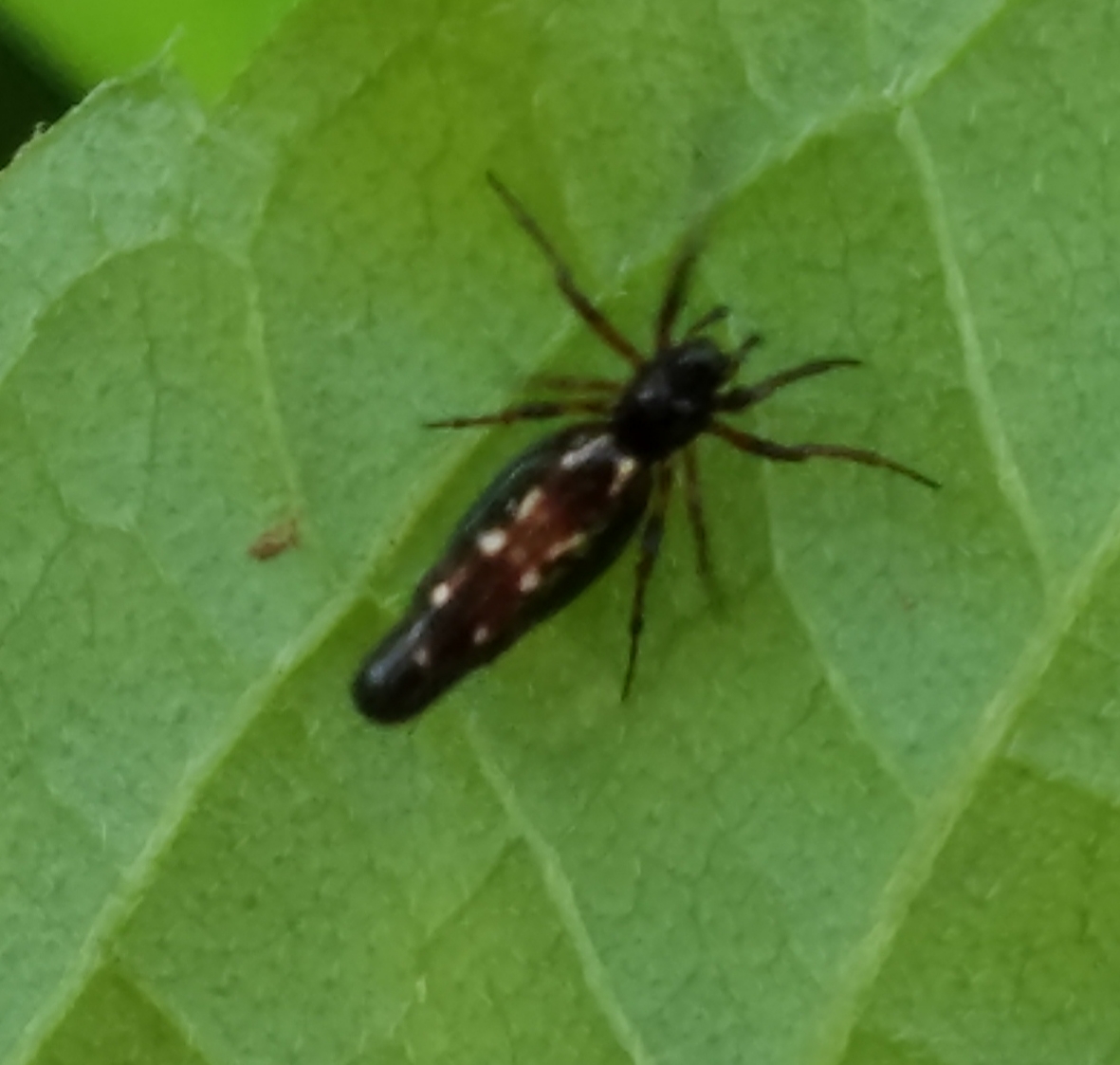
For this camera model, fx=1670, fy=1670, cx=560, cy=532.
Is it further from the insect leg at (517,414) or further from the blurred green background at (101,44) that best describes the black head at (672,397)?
the blurred green background at (101,44)

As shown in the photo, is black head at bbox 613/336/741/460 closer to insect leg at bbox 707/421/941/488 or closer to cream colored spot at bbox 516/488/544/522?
insect leg at bbox 707/421/941/488

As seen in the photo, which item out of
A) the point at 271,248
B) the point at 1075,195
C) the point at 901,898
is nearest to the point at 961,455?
the point at 1075,195

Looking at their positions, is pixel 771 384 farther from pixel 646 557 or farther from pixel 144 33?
pixel 144 33

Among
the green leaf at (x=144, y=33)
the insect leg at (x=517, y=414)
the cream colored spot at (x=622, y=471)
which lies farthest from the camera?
the cream colored spot at (x=622, y=471)

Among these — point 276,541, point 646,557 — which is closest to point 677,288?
point 646,557

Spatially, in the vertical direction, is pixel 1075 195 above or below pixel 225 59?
below

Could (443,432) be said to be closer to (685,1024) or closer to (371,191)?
(371,191)

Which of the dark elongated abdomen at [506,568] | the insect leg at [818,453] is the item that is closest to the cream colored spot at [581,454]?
the dark elongated abdomen at [506,568]
